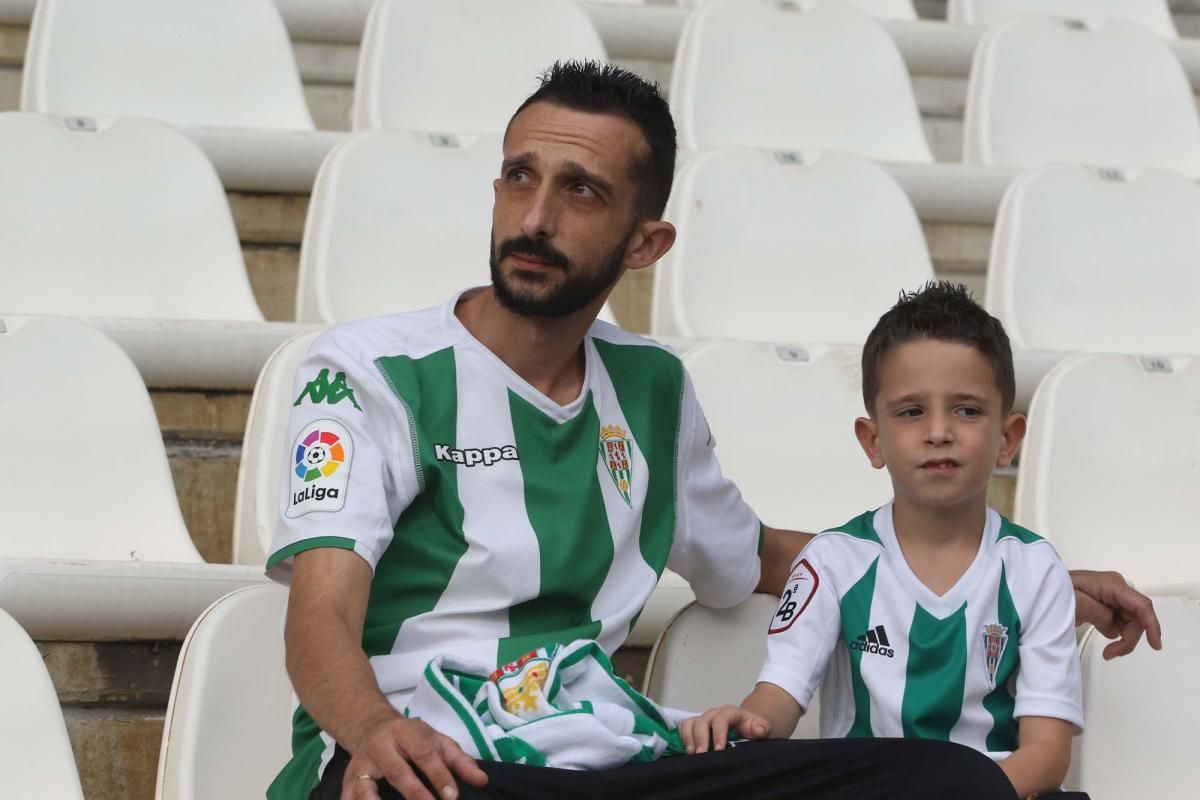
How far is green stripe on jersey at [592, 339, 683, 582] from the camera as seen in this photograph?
1839mm

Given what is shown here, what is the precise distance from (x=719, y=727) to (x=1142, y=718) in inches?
22.1

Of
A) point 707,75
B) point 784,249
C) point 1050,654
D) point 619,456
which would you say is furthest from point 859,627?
point 707,75

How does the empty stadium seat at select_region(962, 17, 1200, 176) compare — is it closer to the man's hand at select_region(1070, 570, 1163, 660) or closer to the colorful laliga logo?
the man's hand at select_region(1070, 570, 1163, 660)

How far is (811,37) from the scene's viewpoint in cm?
365

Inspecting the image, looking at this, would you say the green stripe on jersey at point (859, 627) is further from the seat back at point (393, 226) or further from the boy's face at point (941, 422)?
the seat back at point (393, 226)

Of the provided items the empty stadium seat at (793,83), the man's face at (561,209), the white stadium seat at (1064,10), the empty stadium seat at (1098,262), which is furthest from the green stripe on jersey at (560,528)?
the white stadium seat at (1064,10)

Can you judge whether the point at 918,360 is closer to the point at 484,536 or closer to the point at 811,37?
the point at 484,536

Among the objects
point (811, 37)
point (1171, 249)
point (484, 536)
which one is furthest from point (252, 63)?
point (484, 536)

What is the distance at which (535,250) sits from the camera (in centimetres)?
176

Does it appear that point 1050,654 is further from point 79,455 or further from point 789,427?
point 79,455

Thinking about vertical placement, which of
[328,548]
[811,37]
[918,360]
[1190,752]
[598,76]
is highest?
[811,37]

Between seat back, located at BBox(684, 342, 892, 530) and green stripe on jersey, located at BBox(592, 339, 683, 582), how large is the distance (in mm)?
517

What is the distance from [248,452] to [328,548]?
2.15 ft

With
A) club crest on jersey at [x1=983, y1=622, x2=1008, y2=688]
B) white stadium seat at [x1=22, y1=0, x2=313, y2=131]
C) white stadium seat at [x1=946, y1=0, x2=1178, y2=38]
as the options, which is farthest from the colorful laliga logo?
white stadium seat at [x1=946, y1=0, x2=1178, y2=38]
